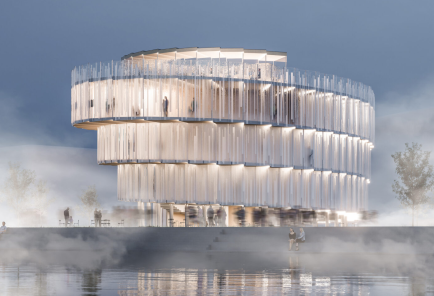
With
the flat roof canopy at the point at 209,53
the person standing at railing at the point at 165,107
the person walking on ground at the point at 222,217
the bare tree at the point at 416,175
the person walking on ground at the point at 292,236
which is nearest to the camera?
the person walking on ground at the point at 292,236

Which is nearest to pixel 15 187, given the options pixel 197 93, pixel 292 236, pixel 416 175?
pixel 197 93

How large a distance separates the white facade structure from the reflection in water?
18.4 metres

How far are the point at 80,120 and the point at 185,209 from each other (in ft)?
29.3

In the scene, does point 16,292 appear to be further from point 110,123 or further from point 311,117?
point 311,117

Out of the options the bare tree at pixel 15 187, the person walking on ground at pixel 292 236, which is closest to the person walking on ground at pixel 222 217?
the person walking on ground at pixel 292 236

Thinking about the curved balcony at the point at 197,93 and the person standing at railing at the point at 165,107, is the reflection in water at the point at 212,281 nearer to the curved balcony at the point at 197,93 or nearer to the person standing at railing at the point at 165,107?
the person standing at railing at the point at 165,107

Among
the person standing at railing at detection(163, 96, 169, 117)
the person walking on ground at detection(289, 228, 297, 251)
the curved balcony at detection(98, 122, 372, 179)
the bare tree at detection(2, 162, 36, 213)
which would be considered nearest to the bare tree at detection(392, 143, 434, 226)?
the curved balcony at detection(98, 122, 372, 179)

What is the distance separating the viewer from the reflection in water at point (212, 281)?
14.5 metres

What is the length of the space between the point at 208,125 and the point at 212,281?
2371 centimetres

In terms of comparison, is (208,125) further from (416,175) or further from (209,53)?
(416,175)

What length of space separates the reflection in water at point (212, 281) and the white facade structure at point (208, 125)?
18437 millimetres

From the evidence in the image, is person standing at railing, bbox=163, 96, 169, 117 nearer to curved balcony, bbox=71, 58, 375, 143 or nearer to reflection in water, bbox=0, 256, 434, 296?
curved balcony, bbox=71, 58, 375, 143

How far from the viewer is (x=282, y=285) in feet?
51.8

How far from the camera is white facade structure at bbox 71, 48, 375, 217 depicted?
3928cm
